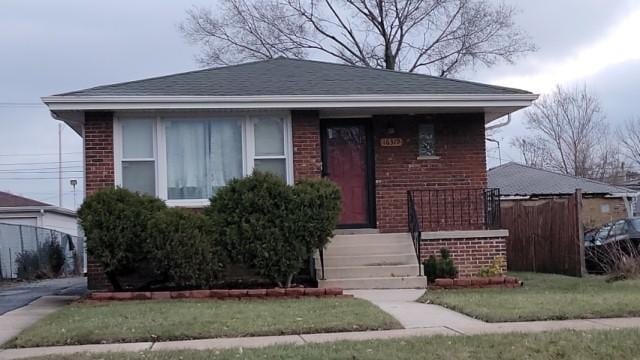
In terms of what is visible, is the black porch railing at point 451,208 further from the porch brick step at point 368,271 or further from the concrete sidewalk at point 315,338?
the concrete sidewalk at point 315,338

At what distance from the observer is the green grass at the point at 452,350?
6.62m

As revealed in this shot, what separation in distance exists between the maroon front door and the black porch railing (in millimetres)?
1052

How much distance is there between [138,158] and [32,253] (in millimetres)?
Answer: 11771

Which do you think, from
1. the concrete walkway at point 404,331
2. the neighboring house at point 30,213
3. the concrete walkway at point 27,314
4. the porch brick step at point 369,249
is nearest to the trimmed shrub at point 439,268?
the porch brick step at point 369,249

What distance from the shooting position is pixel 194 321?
8.53 metres

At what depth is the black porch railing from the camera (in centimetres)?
1448

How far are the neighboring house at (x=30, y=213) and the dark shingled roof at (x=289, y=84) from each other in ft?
67.3

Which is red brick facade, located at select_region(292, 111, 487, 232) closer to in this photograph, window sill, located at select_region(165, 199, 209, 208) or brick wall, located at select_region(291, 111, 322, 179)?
brick wall, located at select_region(291, 111, 322, 179)

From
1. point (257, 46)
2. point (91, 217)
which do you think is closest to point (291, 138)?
point (91, 217)

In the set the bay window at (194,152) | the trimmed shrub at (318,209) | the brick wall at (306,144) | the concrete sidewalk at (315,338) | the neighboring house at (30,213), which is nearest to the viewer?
the concrete sidewalk at (315,338)

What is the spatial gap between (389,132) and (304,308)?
584 centimetres

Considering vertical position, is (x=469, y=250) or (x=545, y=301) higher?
(x=469, y=250)

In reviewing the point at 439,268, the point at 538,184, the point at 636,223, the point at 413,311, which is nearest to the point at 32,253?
the point at 439,268

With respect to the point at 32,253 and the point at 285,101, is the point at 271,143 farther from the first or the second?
the point at 32,253
